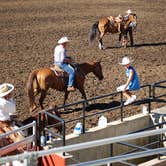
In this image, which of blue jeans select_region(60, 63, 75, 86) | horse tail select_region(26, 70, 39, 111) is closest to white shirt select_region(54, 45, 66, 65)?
blue jeans select_region(60, 63, 75, 86)

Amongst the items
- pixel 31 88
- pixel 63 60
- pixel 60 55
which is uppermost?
pixel 60 55

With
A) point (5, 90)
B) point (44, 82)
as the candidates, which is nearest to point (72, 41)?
point (44, 82)

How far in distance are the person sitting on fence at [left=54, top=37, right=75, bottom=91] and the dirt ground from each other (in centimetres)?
88

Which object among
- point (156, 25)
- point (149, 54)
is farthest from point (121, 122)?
point (156, 25)

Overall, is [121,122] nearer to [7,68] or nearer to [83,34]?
[7,68]

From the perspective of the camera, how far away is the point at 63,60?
1198cm

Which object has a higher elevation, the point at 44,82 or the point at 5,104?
the point at 44,82

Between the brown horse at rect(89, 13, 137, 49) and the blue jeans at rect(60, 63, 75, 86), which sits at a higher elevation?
the brown horse at rect(89, 13, 137, 49)

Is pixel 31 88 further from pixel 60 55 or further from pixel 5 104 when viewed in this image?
pixel 5 104

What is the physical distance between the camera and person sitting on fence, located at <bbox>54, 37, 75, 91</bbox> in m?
Result: 11.9

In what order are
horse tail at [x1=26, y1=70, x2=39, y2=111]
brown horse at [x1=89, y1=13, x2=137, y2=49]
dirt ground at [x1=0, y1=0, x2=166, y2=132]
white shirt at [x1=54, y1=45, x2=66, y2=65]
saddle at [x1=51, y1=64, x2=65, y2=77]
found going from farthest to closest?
brown horse at [x1=89, y1=13, x2=137, y2=49] < dirt ground at [x1=0, y1=0, x2=166, y2=132] < saddle at [x1=51, y1=64, x2=65, y2=77] < white shirt at [x1=54, y1=45, x2=66, y2=65] < horse tail at [x1=26, y1=70, x2=39, y2=111]

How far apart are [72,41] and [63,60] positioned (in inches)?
361

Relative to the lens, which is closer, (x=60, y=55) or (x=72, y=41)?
(x=60, y=55)

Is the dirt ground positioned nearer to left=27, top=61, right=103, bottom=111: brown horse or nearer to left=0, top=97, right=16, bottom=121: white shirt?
left=27, top=61, right=103, bottom=111: brown horse
